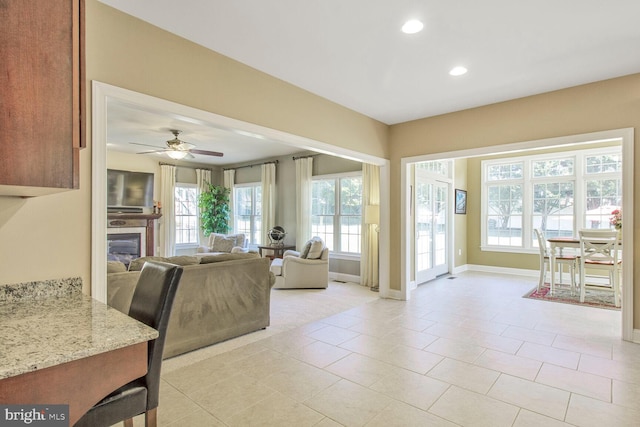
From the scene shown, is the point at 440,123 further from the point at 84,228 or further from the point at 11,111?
the point at 11,111

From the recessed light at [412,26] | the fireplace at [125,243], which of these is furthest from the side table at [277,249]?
the recessed light at [412,26]

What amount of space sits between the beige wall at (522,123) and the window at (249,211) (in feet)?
14.0

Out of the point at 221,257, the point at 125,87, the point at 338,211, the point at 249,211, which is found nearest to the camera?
the point at 125,87

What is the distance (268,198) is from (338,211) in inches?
76.5

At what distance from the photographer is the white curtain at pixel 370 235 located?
631 centimetres

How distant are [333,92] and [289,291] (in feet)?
11.2

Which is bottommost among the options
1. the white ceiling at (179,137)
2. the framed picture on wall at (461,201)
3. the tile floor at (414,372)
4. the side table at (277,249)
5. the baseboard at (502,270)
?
the tile floor at (414,372)

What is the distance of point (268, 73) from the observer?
3520 mm

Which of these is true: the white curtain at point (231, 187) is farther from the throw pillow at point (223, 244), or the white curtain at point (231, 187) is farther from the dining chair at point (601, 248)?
the dining chair at point (601, 248)

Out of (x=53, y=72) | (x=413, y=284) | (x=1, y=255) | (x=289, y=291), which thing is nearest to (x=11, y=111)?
(x=53, y=72)

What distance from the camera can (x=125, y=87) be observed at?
2482mm

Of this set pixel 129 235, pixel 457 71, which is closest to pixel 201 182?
pixel 129 235

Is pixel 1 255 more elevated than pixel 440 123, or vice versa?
pixel 440 123

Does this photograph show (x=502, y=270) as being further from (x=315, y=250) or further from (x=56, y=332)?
(x=56, y=332)
